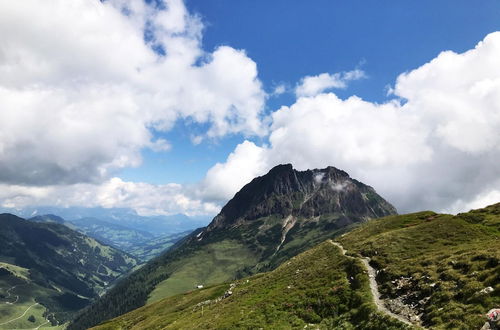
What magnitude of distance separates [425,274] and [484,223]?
34.5 m

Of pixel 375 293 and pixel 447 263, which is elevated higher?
pixel 447 263

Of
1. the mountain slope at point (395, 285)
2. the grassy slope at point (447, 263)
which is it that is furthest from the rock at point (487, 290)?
the grassy slope at point (447, 263)

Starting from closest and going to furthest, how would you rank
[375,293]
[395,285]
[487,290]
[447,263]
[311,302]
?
1. [487,290]
2. [447,263]
3. [375,293]
4. [395,285]
5. [311,302]

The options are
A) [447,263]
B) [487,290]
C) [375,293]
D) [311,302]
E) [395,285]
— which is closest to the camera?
[487,290]

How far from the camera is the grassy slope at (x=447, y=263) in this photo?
30.1 meters

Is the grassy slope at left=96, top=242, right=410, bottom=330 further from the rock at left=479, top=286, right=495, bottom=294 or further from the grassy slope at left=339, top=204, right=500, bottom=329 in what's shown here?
the rock at left=479, top=286, right=495, bottom=294

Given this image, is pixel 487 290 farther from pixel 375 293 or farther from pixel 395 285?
pixel 375 293

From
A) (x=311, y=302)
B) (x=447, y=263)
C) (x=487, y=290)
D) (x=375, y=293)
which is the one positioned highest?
(x=447, y=263)

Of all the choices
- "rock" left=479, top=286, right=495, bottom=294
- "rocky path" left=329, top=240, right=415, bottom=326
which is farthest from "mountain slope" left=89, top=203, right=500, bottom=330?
"rocky path" left=329, top=240, right=415, bottom=326

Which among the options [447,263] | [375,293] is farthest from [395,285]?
[447,263]

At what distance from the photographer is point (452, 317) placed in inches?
1166

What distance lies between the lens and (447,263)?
41.5 metres

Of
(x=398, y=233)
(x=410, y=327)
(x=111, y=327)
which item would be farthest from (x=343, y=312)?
(x=111, y=327)

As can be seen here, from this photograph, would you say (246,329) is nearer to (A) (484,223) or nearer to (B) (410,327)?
(B) (410,327)
